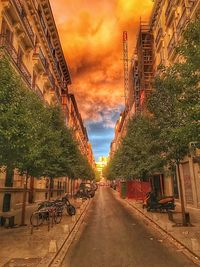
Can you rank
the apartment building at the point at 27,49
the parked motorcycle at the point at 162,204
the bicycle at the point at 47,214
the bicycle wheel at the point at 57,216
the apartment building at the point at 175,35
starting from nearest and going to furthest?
the bicycle at the point at 47,214, the bicycle wheel at the point at 57,216, the parked motorcycle at the point at 162,204, the apartment building at the point at 27,49, the apartment building at the point at 175,35

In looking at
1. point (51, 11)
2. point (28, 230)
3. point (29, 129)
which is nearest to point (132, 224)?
point (28, 230)

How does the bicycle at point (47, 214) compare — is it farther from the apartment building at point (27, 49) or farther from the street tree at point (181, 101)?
the street tree at point (181, 101)

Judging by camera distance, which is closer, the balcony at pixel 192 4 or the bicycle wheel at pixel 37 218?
the bicycle wheel at pixel 37 218

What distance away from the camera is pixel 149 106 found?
15.7m

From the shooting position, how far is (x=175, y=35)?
26125 mm

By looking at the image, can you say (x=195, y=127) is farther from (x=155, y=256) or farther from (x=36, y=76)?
(x=36, y=76)

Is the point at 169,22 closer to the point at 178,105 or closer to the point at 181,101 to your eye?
the point at 178,105

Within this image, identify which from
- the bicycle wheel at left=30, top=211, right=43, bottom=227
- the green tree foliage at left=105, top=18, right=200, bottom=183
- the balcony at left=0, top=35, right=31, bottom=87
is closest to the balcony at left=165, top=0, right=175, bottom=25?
the green tree foliage at left=105, top=18, right=200, bottom=183

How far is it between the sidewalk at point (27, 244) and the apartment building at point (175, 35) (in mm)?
9282

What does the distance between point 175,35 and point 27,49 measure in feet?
47.1

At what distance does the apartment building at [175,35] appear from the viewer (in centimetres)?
2127

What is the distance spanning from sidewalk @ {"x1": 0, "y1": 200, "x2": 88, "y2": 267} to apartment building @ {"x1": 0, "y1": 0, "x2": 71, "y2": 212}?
762 cm

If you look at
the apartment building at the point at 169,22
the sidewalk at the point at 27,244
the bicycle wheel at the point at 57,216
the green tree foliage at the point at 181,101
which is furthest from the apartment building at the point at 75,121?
the sidewalk at the point at 27,244

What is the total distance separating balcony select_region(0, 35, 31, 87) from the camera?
59.8 ft
